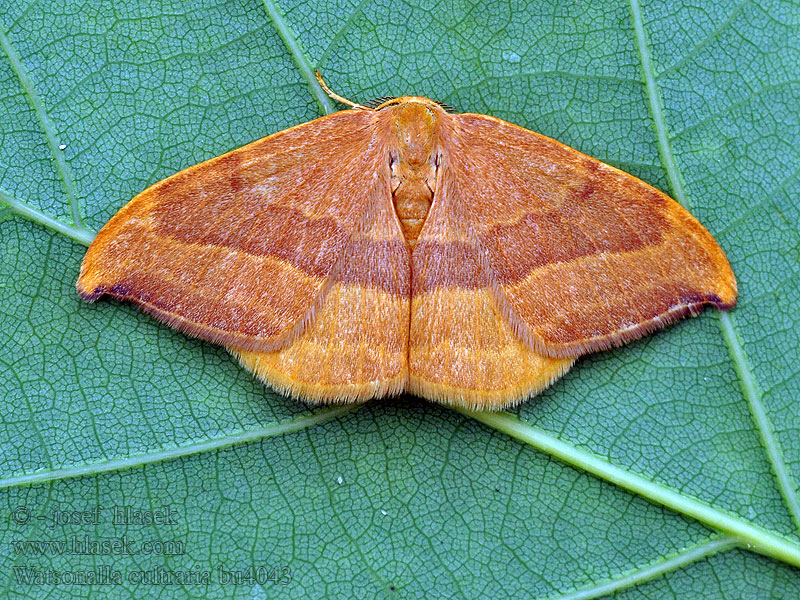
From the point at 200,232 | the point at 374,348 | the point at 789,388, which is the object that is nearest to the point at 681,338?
the point at 789,388

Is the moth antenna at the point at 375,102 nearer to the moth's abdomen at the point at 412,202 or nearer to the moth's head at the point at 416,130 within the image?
the moth's head at the point at 416,130

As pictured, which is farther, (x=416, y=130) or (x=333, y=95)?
(x=333, y=95)

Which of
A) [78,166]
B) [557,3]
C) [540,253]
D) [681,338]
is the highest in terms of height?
[78,166]

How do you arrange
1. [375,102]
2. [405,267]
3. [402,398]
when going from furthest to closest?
[375,102] → [402,398] → [405,267]

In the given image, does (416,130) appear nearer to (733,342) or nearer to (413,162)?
(413,162)

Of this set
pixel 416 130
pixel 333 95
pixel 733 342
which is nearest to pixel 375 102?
pixel 333 95

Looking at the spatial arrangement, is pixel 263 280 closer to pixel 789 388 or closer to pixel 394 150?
pixel 394 150

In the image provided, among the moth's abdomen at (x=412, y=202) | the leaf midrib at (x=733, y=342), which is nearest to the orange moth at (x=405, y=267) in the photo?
the moth's abdomen at (x=412, y=202)
